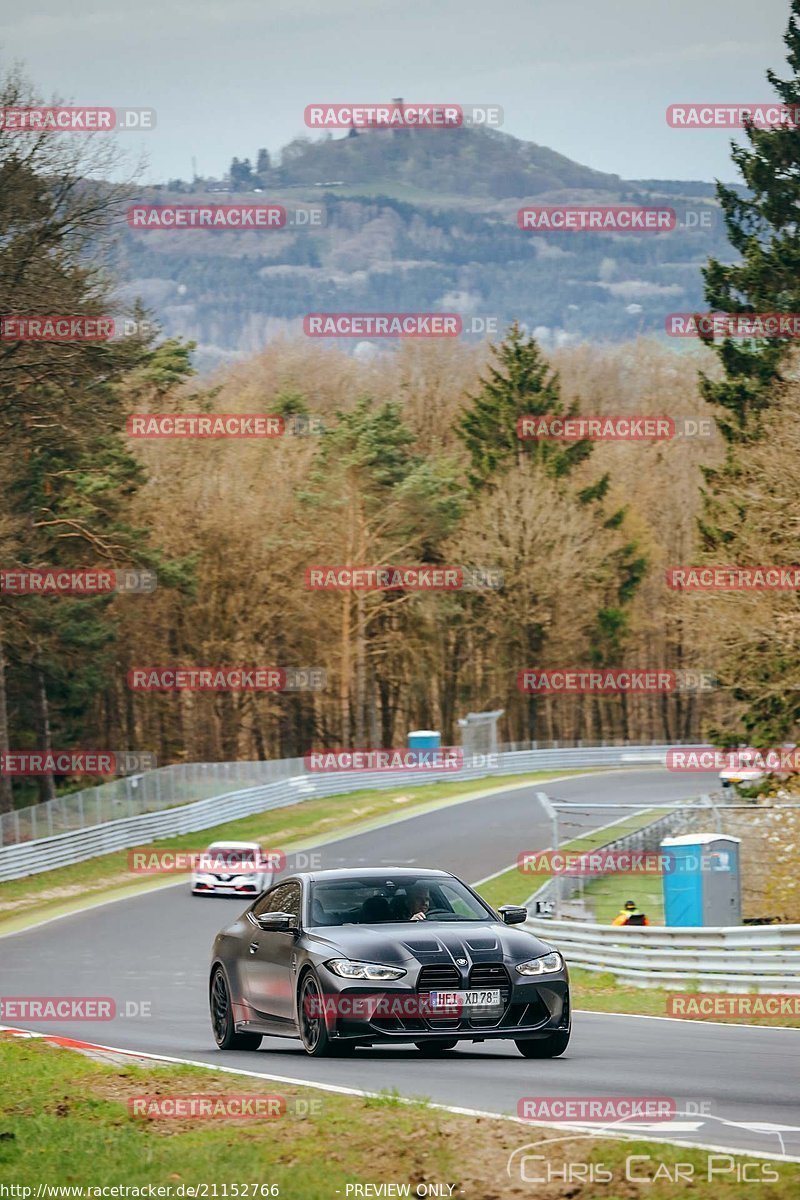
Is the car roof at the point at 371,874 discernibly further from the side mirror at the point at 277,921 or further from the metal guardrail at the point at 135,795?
the metal guardrail at the point at 135,795

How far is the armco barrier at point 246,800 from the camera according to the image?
44562 millimetres

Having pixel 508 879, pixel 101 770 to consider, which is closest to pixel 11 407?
pixel 508 879

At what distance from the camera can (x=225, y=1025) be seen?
14.7 m

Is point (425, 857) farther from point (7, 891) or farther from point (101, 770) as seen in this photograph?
point (101, 770)

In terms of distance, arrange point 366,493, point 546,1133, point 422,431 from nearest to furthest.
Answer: point 546,1133 → point 366,493 → point 422,431

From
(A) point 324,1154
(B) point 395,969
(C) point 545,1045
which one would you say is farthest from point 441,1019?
(A) point 324,1154

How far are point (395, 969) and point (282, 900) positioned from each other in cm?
195

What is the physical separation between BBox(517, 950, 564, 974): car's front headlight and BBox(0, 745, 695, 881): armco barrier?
105 ft

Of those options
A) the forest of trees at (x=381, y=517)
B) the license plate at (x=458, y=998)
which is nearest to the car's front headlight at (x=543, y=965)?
the license plate at (x=458, y=998)

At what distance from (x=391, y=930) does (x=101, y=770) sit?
53.7 m

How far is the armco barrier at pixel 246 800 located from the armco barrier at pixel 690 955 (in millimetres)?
20750

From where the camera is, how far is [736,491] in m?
41.5

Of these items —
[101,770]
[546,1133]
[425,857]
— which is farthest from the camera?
→ [101,770]

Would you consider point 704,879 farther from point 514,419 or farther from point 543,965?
point 514,419
